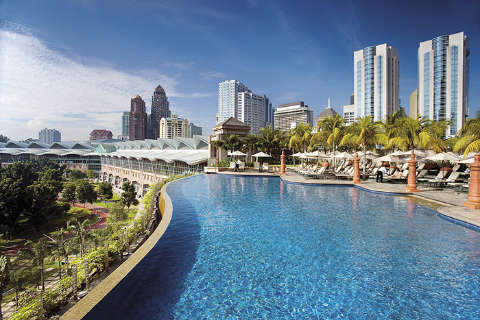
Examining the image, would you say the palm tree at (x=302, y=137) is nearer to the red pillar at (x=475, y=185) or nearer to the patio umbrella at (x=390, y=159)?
the patio umbrella at (x=390, y=159)

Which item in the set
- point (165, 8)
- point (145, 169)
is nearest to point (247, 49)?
point (165, 8)

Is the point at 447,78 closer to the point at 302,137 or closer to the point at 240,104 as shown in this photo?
the point at 302,137

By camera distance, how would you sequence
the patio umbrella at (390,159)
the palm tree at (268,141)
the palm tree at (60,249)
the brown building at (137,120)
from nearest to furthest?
1. the palm tree at (60,249)
2. the patio umbrella at (390,159)
3. the palm tree at (268,141)
4. the brown building at (137,120)

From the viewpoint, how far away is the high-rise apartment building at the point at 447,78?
66125 millimetres

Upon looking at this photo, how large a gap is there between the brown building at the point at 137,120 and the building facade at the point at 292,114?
98.6 metres

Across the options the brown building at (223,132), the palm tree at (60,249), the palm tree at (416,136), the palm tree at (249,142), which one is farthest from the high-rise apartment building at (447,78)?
the palm tree at (60,249)

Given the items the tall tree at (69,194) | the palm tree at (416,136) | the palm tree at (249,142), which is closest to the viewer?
the palm tree at (416,136)

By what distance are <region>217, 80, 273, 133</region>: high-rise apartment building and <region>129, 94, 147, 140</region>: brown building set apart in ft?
203

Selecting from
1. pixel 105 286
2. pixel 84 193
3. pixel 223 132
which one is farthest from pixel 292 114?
pixel 105 286

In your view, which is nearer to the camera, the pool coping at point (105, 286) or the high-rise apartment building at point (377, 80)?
the pool coping at point (105, 286)

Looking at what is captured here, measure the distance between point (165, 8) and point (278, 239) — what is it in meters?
13.3

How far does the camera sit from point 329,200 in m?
11.8

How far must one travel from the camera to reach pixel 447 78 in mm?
67688

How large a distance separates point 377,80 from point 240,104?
89.8 m
